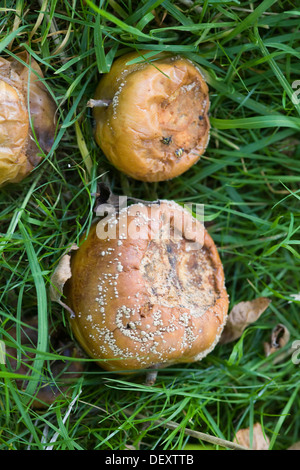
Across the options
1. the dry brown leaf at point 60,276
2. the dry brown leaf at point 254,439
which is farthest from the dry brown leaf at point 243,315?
the dry brown leaf at point 60,276

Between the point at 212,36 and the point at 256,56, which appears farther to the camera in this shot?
the point at 256,56

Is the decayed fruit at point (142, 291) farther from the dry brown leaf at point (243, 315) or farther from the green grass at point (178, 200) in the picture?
the dry brown leaf at point (243, 315)

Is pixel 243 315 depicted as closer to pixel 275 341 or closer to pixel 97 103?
pixel 275 341

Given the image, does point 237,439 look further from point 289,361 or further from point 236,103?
point 236,103

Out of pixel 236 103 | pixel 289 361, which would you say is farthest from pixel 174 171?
pixel 289 361

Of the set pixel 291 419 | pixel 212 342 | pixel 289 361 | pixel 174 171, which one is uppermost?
pixel 174 171

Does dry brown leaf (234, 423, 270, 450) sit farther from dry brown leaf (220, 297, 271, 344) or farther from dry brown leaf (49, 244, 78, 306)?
dry brown leaf (49, 244, 78, 306)

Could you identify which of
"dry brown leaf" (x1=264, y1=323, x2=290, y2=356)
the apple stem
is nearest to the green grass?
"dry brown leaf" (x1=264, y1=323, x2=290, y2=356)
